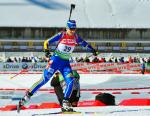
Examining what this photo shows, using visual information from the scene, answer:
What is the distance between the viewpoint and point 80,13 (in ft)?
164

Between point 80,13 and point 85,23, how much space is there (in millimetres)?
3924

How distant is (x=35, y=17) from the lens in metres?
48.0

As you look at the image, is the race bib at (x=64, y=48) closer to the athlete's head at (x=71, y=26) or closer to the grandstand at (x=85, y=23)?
the athlete's head at (x=71, y=26)

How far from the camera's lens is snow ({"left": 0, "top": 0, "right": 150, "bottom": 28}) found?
46156 mm

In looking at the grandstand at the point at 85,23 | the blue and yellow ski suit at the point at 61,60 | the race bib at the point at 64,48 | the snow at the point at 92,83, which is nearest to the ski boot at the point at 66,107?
the blue and yellow ski suit at the point at 61,60

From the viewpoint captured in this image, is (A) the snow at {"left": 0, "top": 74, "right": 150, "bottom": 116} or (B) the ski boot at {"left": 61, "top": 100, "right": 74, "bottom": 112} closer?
(B) the ski boot at {"left": 61, "top": 100, "right": 74, "bottom": 112}

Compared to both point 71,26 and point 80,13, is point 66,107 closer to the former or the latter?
point 71,26

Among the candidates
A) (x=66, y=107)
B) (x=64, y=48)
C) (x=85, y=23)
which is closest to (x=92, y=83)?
(x=64, y=48)

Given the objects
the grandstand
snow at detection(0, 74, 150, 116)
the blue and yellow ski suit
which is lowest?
snow at detection(0, 74, 150, 116)

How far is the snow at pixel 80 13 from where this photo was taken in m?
46.2

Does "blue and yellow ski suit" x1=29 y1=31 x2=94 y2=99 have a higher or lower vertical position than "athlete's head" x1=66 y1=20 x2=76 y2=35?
lower

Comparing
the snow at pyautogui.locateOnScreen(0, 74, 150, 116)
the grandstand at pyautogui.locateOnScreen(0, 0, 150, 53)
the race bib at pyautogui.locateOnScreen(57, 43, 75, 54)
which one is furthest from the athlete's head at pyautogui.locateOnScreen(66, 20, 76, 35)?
the grandstand at pyautogui.locateOnScreen(0, 0, 150, 53)

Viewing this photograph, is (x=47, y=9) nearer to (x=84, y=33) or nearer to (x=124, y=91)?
(x=84, y=33)

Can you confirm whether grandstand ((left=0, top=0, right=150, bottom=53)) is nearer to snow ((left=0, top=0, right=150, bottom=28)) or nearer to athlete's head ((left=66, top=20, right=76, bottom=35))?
snow ((left=0, top=0, right=150, bottom=28))
